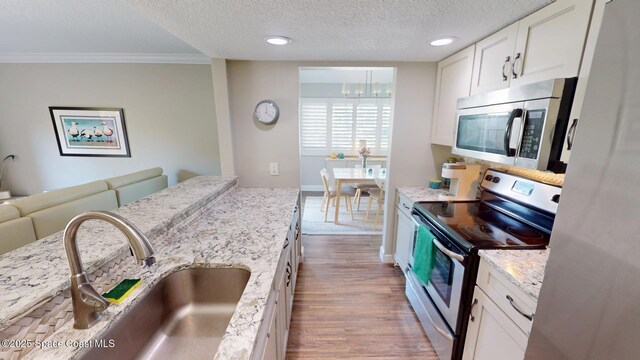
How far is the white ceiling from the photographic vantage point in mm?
1239

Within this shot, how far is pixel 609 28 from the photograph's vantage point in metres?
0.55

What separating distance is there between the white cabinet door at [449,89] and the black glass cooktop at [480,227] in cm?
61

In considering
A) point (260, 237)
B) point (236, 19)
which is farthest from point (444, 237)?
point (236, 19)

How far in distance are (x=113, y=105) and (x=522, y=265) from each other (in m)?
4.90

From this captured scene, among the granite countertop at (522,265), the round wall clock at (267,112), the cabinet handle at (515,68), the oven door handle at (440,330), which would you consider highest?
the cabinet handle at (515,68)

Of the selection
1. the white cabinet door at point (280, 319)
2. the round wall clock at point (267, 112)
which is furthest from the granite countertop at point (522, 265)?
the round wall clock at point (267, 112)

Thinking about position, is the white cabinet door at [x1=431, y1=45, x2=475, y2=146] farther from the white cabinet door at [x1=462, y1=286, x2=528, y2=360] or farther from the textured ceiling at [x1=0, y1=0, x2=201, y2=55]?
the textured ceiling at [x1=0, y1=0, x2=201, y2=55]

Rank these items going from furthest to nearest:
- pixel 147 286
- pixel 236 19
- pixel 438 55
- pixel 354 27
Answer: pixel 438 55, pixel 354 27, pixel 236 19, pixel 147 286

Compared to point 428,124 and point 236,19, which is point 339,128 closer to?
point 428,124

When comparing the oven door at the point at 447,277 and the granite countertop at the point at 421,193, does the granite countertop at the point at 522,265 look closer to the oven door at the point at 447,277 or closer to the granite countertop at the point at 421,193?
the oven door at the point at 447,277

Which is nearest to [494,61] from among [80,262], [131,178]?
[80,262]

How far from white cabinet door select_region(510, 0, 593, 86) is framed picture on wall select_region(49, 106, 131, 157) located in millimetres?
4622

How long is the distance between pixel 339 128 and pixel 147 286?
500cm

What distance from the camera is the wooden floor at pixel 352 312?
1.71 metres
